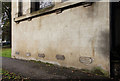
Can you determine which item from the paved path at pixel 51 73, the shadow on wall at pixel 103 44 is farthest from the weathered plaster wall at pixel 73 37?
the paved path at pixel 51 73

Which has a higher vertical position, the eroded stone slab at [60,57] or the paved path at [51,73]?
the eroded stone slab at [60,57]

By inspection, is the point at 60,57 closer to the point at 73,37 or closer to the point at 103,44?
the point at 73,37

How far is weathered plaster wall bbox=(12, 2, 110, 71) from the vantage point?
4.34 m

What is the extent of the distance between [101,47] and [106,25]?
1026 mm

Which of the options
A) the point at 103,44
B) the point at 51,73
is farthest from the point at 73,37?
the point at 51,73

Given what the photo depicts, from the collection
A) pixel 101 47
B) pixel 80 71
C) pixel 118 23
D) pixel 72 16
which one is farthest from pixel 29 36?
pixel 118 23

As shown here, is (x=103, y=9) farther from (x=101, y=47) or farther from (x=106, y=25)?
(x=101, y=47)

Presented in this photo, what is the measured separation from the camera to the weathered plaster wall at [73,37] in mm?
4344

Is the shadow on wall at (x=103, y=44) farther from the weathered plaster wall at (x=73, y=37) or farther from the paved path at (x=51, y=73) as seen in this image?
the paved path at (x=51, y=73)

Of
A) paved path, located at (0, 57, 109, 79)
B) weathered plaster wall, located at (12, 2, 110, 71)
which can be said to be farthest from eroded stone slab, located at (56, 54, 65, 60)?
paved path, located at (0, 57, 109, 79)

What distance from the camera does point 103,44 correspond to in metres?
4.28

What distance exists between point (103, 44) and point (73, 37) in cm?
159

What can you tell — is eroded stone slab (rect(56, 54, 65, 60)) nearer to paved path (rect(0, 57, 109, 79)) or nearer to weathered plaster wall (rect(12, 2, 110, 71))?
weathered plaster wall (rect(12, 2, 110, 71))

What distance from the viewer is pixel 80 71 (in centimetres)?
482
